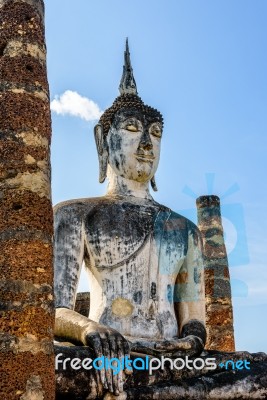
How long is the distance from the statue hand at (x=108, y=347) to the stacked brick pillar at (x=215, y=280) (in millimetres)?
5642

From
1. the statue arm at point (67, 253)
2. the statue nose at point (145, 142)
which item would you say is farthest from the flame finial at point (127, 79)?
the statue arm at point (67, 253)

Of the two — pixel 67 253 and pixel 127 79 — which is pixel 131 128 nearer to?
pixel 127 79

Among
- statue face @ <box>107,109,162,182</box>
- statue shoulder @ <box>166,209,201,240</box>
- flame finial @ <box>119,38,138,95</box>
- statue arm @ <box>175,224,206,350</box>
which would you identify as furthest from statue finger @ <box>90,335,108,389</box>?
flame finial @ <box>119,38,138,95</box>

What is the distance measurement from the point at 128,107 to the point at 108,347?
289 cm

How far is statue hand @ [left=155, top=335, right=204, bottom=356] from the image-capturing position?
5938 millimetres

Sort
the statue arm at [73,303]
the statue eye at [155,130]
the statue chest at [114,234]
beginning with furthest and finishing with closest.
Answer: the statue eye at [155,130] → the statue chest at [114,234] → the statue arm at [73,303]

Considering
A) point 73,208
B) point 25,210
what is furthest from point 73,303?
point 25,210

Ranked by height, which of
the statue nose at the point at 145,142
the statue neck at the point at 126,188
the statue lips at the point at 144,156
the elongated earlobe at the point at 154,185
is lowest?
the statue neck at the point at 126,188

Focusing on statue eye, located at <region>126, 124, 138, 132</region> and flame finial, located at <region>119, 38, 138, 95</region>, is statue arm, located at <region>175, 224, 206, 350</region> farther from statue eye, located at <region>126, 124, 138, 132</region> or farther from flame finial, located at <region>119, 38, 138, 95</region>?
flame finial, located at <region>119, 38, 138, 95</region>

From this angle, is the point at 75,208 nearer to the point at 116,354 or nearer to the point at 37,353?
the point at 116,354

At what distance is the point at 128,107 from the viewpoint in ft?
24.2

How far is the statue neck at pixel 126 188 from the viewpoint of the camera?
730 centimetres

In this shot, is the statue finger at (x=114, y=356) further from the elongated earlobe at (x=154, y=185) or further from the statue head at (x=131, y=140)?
the elongated earlobe at (x=154, y=185)

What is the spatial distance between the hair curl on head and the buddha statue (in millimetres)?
11
